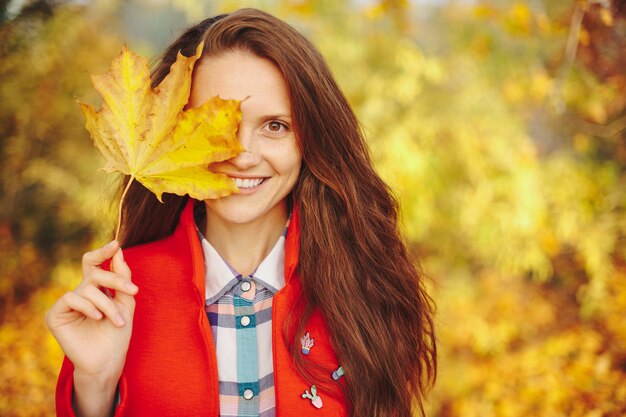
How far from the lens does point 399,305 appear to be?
6.42 feet

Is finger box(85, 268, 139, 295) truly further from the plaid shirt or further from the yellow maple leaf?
the plaid shirt

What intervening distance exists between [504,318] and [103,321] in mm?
3257

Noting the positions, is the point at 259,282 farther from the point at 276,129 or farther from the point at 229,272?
the point at 276,129

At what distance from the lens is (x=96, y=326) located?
1.44 m

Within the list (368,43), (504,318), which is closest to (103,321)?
(368,43)

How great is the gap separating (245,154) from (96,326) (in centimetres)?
57

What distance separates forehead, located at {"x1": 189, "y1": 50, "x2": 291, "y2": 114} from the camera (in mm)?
1610

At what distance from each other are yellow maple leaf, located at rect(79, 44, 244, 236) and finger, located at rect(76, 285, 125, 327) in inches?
11.3

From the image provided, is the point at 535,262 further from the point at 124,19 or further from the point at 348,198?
the point at 124,19

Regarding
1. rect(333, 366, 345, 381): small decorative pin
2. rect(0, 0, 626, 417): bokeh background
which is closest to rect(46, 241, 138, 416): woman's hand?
rect(333, 366, 345, 381): small decorative pin

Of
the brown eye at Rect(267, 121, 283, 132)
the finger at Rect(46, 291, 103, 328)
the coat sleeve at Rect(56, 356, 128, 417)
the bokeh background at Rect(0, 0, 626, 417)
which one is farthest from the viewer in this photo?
the bokeh background at Rect(0, 0, 626, 417)

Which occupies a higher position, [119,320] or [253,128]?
[253,128]

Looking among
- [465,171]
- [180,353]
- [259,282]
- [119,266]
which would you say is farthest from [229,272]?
[465,171]

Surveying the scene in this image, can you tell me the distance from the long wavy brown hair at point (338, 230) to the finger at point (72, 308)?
0.53 m
